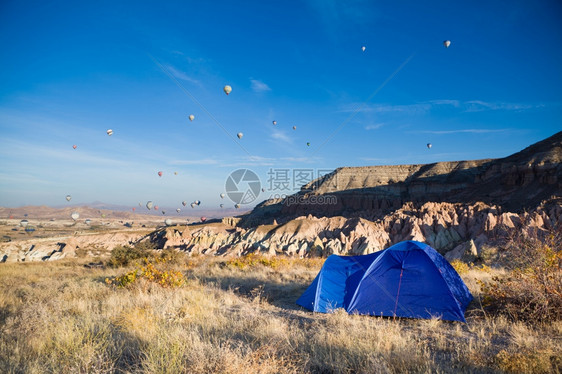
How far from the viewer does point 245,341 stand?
15.2 feet

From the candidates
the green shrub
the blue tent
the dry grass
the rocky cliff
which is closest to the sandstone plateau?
the rocky cliff

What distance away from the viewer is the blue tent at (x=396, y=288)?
6277 mm

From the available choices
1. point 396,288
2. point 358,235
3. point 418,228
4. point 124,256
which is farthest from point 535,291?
point 418,228

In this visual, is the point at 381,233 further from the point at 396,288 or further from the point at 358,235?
the point at 396,288

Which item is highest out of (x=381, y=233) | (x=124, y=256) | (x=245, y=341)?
(x=245, y=341)

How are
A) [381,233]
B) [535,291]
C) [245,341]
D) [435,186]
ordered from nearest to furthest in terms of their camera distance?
[245,341] < [535,291] < [381,233] < [435,186]

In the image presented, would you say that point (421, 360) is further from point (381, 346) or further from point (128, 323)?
point (128, 323)

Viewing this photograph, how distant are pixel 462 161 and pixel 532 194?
112 ft

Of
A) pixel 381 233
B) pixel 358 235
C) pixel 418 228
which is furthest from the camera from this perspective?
pixel 381 233

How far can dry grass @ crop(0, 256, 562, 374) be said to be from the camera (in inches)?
135

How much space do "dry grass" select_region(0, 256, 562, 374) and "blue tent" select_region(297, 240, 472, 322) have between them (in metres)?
0.31

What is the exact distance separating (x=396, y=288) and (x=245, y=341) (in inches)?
154

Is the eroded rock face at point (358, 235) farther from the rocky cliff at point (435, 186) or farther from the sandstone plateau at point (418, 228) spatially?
the rocky cliff at point (435, 186)

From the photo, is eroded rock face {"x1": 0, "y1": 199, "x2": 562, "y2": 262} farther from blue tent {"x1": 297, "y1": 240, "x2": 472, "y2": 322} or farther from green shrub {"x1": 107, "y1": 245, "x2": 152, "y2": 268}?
blue tent {"x1": 297, "y1": 240, "x2": 472, "y2": 322}
